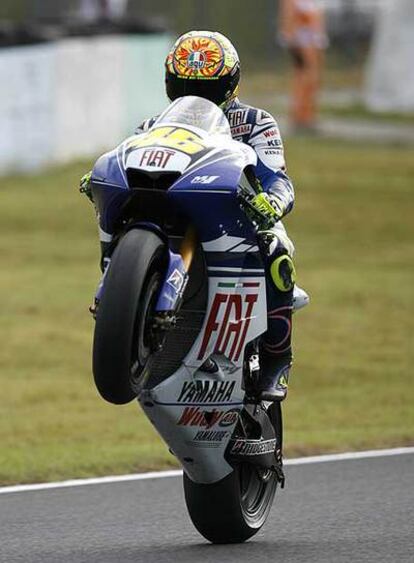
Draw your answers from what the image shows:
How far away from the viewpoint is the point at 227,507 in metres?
7.19

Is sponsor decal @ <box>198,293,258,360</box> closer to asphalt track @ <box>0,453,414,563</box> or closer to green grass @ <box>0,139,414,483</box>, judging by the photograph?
asphalt track @ <box>0,453,414,563</box>

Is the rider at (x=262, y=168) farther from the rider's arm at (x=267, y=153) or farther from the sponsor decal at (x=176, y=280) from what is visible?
the sponsor decal at (x=176, y=280)

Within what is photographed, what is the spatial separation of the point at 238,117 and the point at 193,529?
1827 mm

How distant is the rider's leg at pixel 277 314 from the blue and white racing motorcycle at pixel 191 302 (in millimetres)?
67

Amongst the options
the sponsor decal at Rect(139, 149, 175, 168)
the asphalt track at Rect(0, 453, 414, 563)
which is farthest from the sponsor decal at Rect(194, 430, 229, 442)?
the sponsor decal at Rect(139, 149, 175, 168)

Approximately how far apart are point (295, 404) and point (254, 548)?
5.35 metres

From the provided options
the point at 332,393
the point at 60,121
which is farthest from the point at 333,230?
the point at 332,393

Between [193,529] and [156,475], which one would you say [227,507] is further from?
[156,475]

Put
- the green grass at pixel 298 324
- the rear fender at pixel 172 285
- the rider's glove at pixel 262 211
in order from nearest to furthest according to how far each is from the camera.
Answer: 1. the rear fender at pixel 172 285
2. the rider's glove at pixel 262 211
3. the green grass at pixel 298 324

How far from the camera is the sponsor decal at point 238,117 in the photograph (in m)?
7.24

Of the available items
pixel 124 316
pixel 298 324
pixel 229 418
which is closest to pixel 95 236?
pixel 298 324

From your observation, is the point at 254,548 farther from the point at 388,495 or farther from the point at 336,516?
the point at 388,495

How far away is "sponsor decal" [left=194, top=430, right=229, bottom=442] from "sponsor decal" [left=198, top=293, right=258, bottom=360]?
32cm

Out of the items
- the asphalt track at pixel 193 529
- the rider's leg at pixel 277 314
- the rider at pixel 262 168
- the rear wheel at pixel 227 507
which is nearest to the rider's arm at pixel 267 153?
the rider at pixel 262 168
